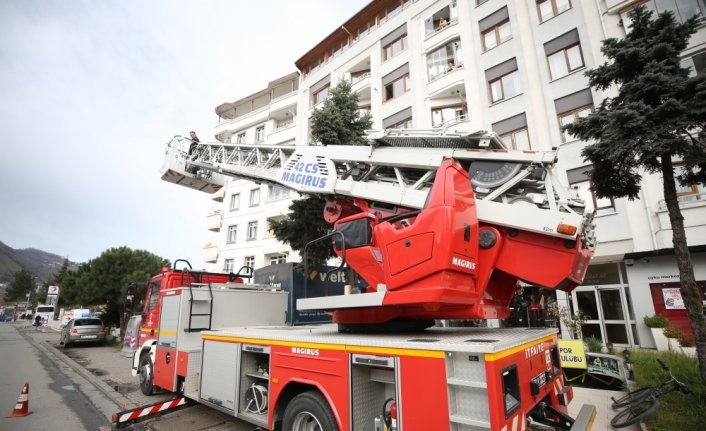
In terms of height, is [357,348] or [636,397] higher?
[357,348]

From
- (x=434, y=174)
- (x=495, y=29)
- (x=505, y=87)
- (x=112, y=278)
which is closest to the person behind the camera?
(x=434, y=174)

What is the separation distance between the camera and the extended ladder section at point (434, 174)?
417 cm

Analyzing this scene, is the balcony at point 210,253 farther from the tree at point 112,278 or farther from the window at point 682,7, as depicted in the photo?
the window at point 682,7

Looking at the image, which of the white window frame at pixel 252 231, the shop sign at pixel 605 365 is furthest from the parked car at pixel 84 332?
the shop sign at pixel 605 365

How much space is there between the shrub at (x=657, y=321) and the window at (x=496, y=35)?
1336cm

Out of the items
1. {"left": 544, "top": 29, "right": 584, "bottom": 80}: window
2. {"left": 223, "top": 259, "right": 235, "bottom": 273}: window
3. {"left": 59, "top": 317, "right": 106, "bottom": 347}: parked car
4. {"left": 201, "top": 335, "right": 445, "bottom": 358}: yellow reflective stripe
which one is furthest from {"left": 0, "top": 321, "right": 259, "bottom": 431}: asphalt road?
{"left": 544, "top": 29, "right": 584, "bottom": 80}: window

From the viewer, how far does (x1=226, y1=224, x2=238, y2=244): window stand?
30.4 metres

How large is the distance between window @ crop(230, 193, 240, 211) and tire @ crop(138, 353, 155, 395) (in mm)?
23687

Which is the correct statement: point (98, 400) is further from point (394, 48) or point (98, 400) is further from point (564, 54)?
point (394, 48)

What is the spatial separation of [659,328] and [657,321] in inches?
9.2

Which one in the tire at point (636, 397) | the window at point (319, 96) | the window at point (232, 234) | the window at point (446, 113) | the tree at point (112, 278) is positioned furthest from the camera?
the window at point (232, 234)

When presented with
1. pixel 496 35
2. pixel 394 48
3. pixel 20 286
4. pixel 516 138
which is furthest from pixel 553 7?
pixel 20 286

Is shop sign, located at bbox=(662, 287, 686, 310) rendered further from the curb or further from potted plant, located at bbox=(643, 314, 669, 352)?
the curb

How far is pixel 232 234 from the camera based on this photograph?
100 ft
